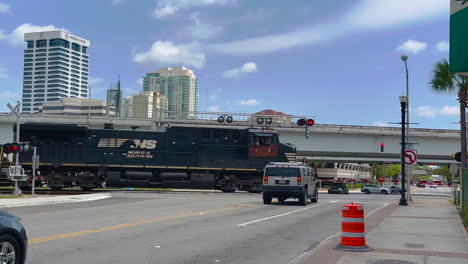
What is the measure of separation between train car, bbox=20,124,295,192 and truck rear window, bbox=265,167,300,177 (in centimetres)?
1120

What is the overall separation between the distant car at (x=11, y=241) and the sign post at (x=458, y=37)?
7694mm

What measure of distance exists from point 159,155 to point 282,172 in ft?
45.7

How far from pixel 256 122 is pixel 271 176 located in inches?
1021

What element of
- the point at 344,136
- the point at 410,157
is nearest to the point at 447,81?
the point at 410,157

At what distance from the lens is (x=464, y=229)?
47.6ft

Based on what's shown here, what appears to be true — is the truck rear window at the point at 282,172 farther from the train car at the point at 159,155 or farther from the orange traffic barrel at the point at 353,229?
the orange traffic barrel at the point at 353,229

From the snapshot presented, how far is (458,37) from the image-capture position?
9.44m

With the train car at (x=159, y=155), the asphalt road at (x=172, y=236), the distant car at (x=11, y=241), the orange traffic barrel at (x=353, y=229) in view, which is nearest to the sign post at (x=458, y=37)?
the orange traffic barrel at (x=353, y=229)

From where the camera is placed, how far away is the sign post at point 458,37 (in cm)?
913

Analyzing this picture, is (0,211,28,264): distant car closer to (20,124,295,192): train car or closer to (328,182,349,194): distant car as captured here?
(20,124,295,192): train car

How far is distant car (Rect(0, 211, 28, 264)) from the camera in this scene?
617 cm

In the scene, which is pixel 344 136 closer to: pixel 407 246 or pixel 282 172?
pixel 282 172

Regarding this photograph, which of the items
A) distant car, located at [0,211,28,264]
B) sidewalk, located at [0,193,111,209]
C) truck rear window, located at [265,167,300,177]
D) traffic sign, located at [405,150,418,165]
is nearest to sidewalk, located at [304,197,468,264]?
distant car, located at [0,211,28,264]

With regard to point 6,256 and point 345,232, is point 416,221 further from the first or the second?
point 6,256
